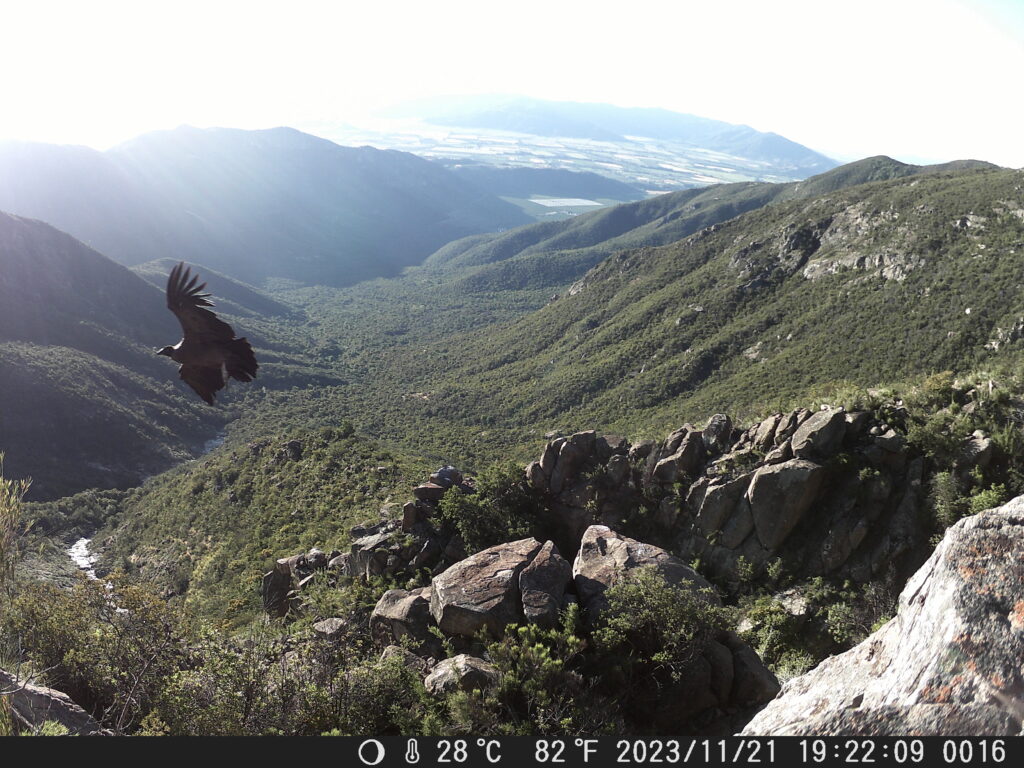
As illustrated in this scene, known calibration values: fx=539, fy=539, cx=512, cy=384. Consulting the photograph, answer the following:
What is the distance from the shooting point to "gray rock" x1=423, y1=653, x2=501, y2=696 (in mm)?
9016

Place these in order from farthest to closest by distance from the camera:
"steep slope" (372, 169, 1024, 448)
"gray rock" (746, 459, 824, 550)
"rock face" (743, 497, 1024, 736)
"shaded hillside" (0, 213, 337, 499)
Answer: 1. "shaded hillside" (0, 213, 337, 499)
2. "steep slope" (372, 169, 1024, 448)
3. "gray rock" (746, 459, 824, 550)
4. "rock face" (743, 497, 1024, 736)

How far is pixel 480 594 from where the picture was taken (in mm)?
11227

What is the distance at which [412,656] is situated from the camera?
1101cm

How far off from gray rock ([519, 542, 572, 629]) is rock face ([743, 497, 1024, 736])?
4125mm

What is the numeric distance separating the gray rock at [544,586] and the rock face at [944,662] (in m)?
4.13

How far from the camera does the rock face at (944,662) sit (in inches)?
211

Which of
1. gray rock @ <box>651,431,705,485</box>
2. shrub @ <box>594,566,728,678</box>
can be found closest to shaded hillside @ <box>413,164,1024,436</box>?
gray rock @ <box>651,431,705,485</box>

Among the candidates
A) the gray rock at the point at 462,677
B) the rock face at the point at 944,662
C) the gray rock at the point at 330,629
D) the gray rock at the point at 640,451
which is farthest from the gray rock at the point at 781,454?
the gray rock at the point at 330,629

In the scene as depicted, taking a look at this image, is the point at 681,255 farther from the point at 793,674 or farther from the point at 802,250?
the point at 793,674

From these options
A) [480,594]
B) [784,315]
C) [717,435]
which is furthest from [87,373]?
[784,315]

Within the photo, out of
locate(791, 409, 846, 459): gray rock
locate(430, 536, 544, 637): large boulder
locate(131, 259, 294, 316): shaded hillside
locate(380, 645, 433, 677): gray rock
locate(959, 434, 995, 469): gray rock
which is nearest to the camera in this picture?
locate(380, 645, 433, 677): gray rock

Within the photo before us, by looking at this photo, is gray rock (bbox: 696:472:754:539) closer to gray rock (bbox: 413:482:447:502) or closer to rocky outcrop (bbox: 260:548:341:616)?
gray rock (bbox: 413:482:447:502)

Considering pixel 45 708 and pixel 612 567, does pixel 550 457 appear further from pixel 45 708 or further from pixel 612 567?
pixel 45 708

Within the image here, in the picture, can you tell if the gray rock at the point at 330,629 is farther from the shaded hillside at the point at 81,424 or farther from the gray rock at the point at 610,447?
the shaded hillside at the point at 81,424
